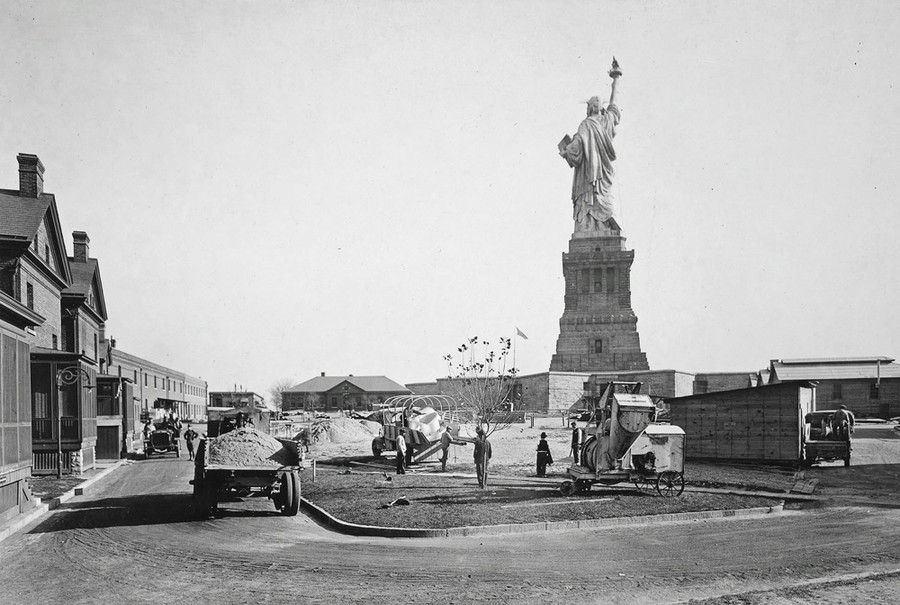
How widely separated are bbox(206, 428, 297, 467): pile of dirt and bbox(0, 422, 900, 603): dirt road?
127 cm

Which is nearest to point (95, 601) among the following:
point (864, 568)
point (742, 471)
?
point (864, 568)

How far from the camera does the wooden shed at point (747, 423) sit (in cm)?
2891

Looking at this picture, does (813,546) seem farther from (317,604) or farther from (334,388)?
(334,388)

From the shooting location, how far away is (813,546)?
44.0ft

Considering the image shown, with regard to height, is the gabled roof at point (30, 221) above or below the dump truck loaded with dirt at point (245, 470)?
above

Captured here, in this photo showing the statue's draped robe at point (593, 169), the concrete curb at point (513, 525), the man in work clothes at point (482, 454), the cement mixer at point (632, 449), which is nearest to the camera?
the concrete curb at point (513, 525)

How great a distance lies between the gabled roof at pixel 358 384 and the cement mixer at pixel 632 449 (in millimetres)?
93037

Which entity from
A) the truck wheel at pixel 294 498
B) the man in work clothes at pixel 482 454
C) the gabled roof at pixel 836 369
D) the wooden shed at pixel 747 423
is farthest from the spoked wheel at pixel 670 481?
the gabled roof at pixel 836 369

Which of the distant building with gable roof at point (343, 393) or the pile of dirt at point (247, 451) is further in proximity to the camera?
the distant building with gable roof at point (343, 393)

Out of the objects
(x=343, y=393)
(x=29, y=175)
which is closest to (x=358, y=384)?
(x=343, y=393)

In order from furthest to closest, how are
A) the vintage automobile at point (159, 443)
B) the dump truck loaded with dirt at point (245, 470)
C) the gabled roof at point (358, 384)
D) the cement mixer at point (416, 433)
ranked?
the gabled roof at point (358, 384), the vintage automobile at point (159, 443), the cement mixer at point (416, 433), the dump truck loaded with dirt at point (245, 470)

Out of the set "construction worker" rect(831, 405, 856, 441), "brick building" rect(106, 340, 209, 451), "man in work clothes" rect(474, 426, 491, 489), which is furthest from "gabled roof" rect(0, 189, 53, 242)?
"construction worker" rect(831, 405, 856, 441)

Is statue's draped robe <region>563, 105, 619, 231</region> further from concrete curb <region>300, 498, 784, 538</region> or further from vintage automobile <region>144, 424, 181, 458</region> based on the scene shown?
concrete curb <region>300, 498, 784, 538</region>

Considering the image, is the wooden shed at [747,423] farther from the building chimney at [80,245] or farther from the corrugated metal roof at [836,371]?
the building chimney at [80,245]
